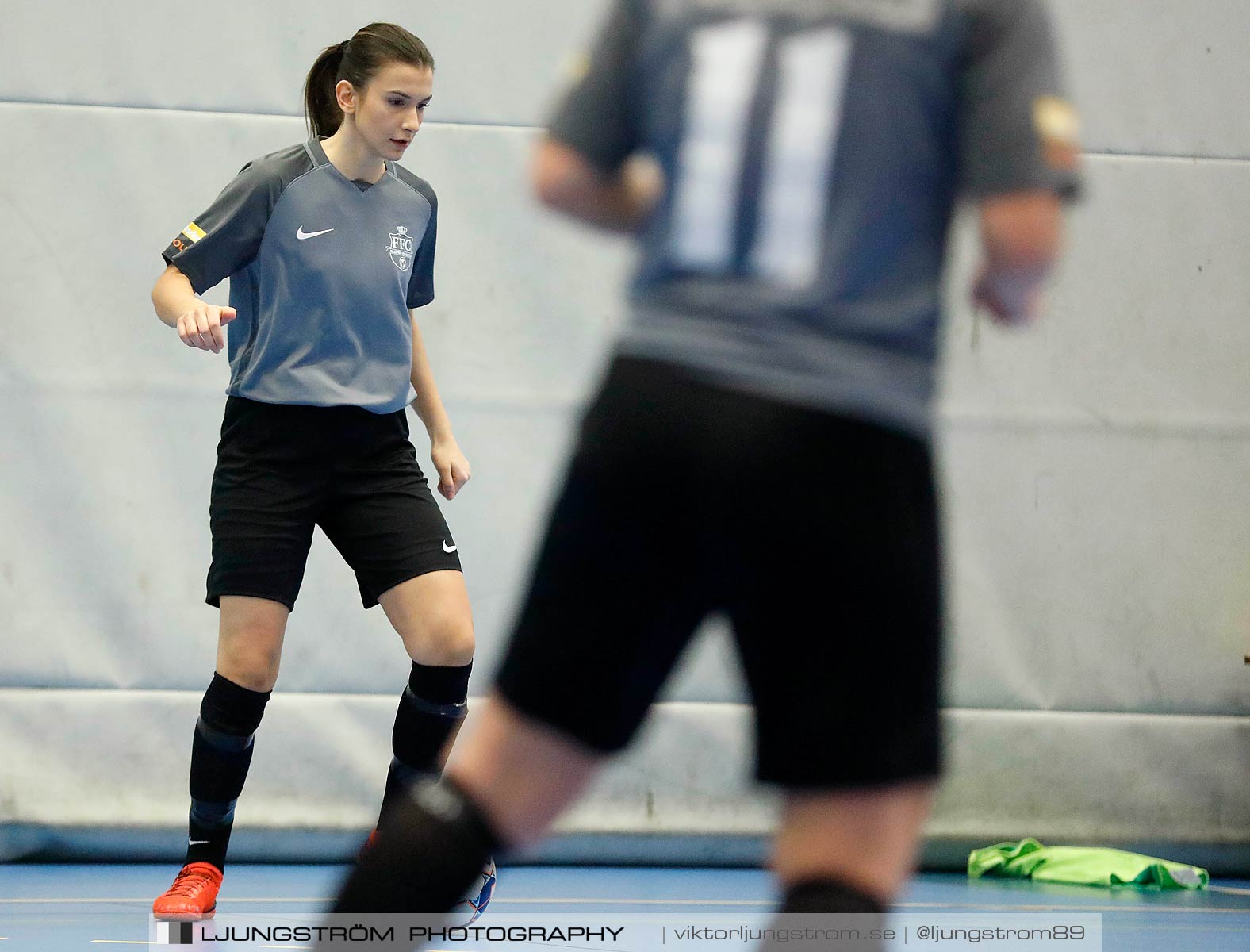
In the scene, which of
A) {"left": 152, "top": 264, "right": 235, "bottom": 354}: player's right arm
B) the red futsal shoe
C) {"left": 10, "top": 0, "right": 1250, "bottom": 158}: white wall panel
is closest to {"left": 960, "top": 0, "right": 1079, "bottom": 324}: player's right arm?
{"left": 152, "top": 264, "right": 235, "bottom": 354}: player's right arm

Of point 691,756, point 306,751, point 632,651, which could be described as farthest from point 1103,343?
point 632,651

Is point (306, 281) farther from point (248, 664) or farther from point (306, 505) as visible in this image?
point (248, 664)

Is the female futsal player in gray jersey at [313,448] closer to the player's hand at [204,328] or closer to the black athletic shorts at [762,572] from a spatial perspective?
the player's hand at [204,328]

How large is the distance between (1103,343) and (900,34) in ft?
10.5

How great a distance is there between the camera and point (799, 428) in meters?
1.04

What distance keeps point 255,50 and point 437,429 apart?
152 cm

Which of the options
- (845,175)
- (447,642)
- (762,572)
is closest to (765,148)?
(845,175)

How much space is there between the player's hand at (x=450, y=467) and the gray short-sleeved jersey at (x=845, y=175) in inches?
71.4

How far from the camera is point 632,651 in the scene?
1.08 m

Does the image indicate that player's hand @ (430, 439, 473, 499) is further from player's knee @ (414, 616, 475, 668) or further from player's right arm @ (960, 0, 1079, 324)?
player's right arm @ (960, 0, 1079, 324)

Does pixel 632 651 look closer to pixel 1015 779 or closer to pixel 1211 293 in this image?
pixel 1015 779

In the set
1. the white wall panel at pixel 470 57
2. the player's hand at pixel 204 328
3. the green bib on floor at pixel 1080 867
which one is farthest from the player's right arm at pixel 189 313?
the green bib on floor at pixel 1080 867

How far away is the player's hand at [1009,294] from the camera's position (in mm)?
1078

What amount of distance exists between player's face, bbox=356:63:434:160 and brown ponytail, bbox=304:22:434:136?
0.07ft
